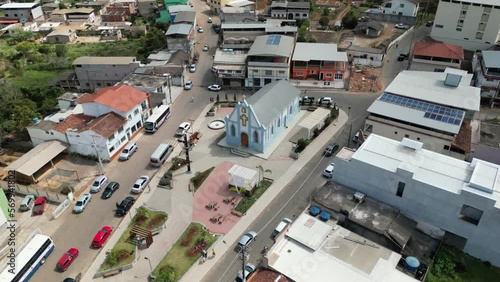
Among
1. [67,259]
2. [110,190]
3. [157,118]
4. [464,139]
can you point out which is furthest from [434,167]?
[157,118]

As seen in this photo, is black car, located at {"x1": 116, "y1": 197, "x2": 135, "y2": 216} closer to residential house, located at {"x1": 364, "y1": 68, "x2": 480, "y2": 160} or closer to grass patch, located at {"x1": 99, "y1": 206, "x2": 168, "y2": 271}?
grass patch, located at {"x1": 99, "y1": 206, "x2": 168, "y2": 271}

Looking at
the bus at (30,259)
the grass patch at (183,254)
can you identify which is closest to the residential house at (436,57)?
the grass patch at (183,254)

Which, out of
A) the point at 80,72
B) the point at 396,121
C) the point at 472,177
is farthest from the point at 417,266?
the point at 80,72

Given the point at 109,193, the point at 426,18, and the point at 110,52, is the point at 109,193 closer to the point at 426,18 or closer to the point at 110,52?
the point at 110,52

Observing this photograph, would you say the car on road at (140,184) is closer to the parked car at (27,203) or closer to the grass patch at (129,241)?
the grass patch at (129,241)

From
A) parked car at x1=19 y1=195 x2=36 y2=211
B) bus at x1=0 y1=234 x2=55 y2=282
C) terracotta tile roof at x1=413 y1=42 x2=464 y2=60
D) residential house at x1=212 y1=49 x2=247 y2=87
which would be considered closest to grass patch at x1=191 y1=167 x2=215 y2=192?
bus at x1=0 y1=234 x2=55 y2=282
